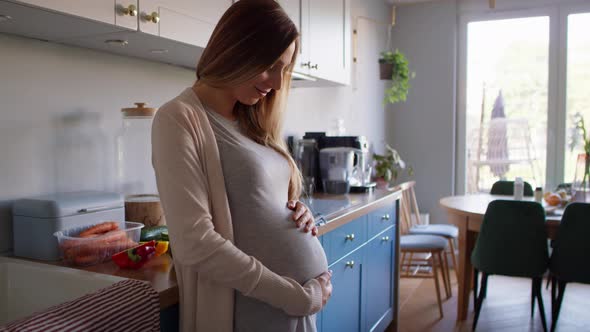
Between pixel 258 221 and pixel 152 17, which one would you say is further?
pixel 152 17

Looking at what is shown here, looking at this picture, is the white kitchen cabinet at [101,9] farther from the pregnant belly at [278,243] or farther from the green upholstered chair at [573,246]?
the green upholstered chair at [573,246]

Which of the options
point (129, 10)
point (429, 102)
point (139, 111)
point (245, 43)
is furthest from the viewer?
point (429, 102)

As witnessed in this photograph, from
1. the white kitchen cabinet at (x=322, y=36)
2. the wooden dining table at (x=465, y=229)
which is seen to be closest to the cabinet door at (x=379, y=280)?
the wooden dining table at (x=465, y=229)

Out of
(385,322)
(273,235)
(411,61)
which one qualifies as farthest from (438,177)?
(273,235)

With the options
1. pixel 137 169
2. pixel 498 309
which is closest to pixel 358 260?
pixel 137 169

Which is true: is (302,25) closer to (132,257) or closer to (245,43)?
(245,43)

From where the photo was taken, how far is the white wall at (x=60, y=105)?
4.63 ft

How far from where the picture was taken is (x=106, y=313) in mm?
946

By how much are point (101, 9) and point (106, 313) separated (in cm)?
74

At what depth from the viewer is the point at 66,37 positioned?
4.75ft

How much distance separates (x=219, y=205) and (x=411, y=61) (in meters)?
4.11

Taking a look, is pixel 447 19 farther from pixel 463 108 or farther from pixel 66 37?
pixel 66 37

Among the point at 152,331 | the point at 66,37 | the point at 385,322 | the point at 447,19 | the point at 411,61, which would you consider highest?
the point at 447,19

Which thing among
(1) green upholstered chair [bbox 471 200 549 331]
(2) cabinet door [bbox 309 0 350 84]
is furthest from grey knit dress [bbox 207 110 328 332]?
(1) green upholstered chair [bbox 471 200 549 331]
